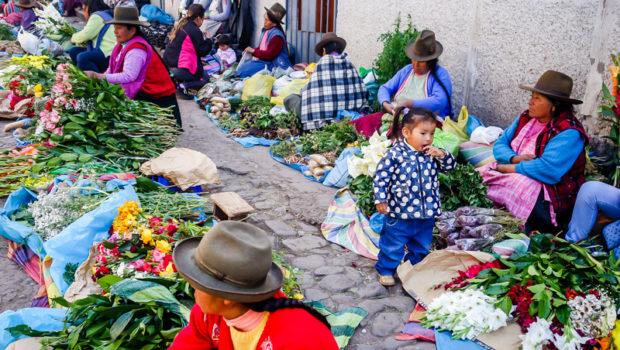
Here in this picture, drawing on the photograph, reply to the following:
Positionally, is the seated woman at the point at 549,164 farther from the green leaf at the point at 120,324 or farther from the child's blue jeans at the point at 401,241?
the green leaf at the point at 120,324

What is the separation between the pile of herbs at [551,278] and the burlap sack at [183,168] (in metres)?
2.73

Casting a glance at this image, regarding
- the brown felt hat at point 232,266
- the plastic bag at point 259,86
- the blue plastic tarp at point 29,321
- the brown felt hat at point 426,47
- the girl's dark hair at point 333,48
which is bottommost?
the blue plastic tarp at point 29,321

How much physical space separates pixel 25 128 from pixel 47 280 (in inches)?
165

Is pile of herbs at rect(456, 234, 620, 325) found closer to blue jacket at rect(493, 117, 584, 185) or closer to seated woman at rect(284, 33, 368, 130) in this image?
blue jacket at rect(493, 117, 584, 185)

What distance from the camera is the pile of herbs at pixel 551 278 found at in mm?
2904

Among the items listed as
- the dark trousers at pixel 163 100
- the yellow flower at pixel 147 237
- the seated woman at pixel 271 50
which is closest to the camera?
the yellow flower at pixel 147 237

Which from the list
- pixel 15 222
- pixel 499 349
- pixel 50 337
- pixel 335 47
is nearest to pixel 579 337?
pixel 499 349

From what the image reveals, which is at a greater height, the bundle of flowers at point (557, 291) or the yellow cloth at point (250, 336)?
the yellow cloth at point (250, 336)

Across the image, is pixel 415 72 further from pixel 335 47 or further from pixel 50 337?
pixel 50 337

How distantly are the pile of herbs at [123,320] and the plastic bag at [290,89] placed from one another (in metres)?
5.30

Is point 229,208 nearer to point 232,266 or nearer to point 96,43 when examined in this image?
point 232,266

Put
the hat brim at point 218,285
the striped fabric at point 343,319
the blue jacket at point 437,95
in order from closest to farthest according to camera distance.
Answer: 1. the hat brim at point 218,285
2. the striped fabric at point 343,319
3. the blue jacket at point 437,95

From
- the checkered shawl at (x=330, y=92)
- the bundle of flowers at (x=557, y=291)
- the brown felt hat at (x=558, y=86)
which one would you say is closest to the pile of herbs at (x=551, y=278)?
the bundle of flowers at (x=557, y=291)

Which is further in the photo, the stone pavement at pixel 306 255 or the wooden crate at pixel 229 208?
the wooden crate at pixel 229 208
